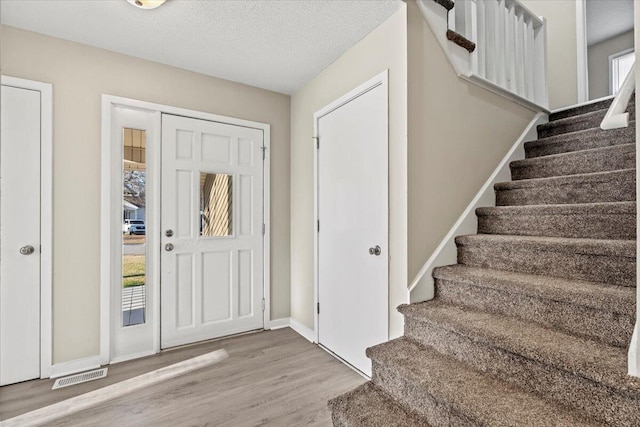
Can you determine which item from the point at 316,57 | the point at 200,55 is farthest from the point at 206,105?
the point at 316,57

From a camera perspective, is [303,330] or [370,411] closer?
[370,411]

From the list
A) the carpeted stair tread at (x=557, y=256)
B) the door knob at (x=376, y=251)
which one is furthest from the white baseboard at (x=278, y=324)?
the carpeted stair tread at (x=557, y=256)

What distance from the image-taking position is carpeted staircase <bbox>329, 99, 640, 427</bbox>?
3.47 feet

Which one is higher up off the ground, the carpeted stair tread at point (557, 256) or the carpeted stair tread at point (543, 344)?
the carpeted stair tread at point (557, 256)

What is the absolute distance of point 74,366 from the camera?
229cm

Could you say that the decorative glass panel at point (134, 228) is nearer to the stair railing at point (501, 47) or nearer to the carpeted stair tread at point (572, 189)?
the stair railing at point (501, 47)

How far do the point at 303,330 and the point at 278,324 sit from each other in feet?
1.12

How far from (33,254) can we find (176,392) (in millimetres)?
1425

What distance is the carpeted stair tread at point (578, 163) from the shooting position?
73.6 inches

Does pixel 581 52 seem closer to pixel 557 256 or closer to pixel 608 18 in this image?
pixel 608 18

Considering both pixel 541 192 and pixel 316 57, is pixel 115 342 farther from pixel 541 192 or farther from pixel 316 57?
pixel 541 192

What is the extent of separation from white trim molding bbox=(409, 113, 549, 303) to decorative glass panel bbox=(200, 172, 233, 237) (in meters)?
1.87

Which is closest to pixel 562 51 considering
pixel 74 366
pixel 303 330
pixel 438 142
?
pixel 438 142

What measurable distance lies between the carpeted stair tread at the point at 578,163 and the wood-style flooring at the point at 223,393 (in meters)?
2.03
